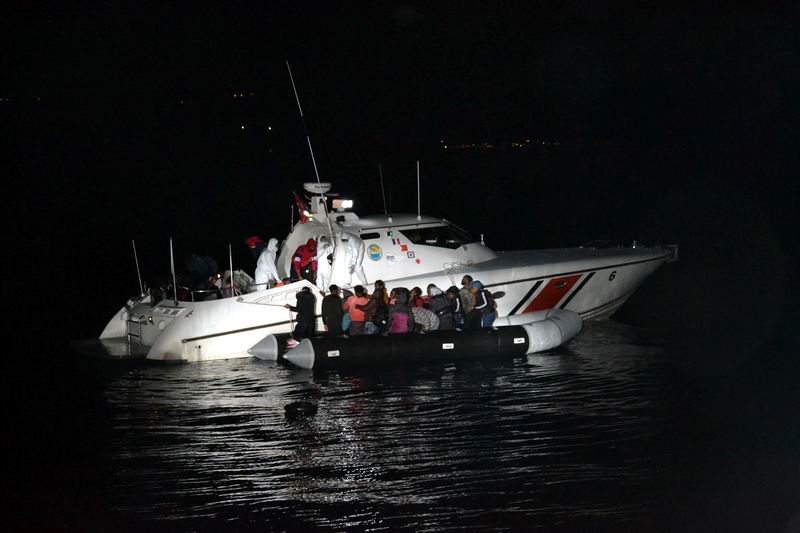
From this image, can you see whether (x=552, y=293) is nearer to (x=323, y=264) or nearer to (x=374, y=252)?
(x=374, y=252)

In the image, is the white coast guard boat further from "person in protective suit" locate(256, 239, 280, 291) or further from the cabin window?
"person in protective suit" locate(256, 239, 280, 291)

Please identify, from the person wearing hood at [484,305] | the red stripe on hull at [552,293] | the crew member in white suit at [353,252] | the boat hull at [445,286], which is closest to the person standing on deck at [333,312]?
the boat hull at [445,286]

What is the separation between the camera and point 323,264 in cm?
1592

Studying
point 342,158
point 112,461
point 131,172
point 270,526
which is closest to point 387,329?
point 112,461

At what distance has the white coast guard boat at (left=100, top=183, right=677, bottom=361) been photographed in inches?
599

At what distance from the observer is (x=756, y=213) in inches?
1596

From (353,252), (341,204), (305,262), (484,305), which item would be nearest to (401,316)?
(353,252)

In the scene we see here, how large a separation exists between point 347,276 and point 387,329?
106 centimetres

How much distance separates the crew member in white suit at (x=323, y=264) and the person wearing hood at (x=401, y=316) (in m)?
1.13

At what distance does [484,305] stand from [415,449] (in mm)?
4750

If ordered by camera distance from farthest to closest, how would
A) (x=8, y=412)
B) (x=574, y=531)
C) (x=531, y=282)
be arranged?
(x=531, y=282), (x=8, y=412), (x=574, y=531)

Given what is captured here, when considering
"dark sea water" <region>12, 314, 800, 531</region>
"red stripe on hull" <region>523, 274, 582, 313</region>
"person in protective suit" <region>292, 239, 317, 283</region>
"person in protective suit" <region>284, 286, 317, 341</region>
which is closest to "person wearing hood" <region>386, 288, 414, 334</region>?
"dark sea water" <region>12, 314, 800, 531</region>

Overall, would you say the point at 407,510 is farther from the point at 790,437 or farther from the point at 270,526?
Result: the point at 790,437

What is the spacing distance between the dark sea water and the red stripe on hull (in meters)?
1.53
